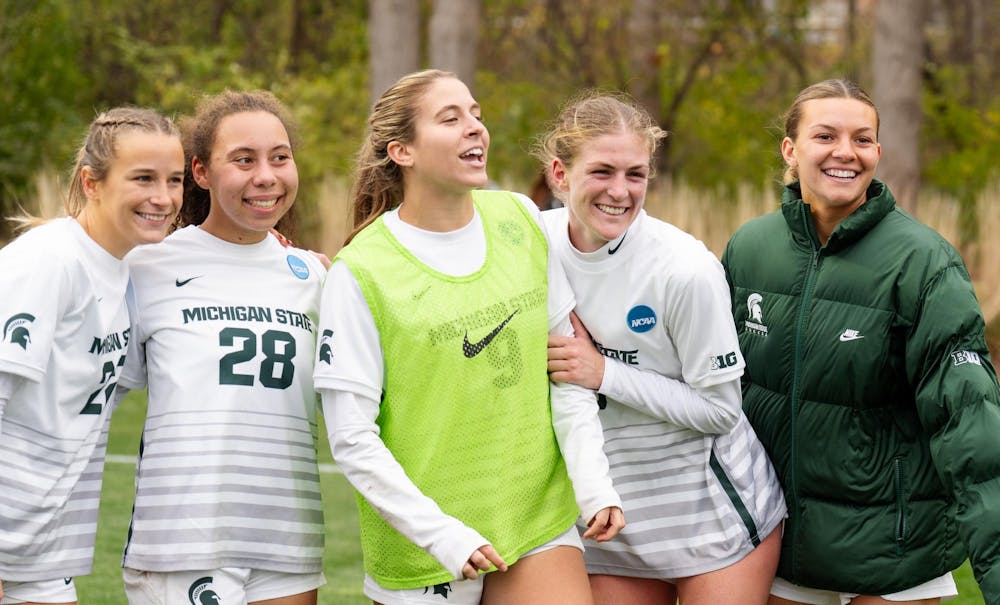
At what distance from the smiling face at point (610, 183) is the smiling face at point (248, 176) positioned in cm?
79

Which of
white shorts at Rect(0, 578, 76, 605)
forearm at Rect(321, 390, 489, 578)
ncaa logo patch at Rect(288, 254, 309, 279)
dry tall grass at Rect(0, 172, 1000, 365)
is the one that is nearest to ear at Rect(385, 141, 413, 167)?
ncaa logo patch at Rect(288, 254, 309, 279)

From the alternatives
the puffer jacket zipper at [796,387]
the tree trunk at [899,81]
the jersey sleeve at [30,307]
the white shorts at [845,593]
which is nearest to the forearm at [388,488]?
the jersey sleeve at [30,307]

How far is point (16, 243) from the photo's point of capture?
332cm

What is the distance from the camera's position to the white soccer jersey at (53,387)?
320 centimetres

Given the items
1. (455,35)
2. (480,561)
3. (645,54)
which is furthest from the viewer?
(645,54)

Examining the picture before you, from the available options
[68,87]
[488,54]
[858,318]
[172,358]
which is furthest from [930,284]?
[488,54]

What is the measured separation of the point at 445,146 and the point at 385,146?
0.23m

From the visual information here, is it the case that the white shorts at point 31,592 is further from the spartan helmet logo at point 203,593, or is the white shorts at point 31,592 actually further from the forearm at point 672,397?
the forearm at point 672,397

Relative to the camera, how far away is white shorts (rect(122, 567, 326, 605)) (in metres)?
3.36

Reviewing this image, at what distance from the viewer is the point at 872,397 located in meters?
3.54

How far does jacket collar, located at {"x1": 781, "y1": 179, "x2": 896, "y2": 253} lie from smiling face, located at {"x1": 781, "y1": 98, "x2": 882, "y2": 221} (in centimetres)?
4

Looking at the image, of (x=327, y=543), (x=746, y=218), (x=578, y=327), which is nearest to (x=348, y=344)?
(x=578, y=327)

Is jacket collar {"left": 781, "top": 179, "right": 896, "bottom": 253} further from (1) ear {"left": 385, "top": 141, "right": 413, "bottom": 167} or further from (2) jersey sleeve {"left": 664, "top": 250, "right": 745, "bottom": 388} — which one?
(1) ear {"left": 385, "top": 141, "right": 413, "bottom": 167}

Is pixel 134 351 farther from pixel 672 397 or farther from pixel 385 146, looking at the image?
pixel 672 397
